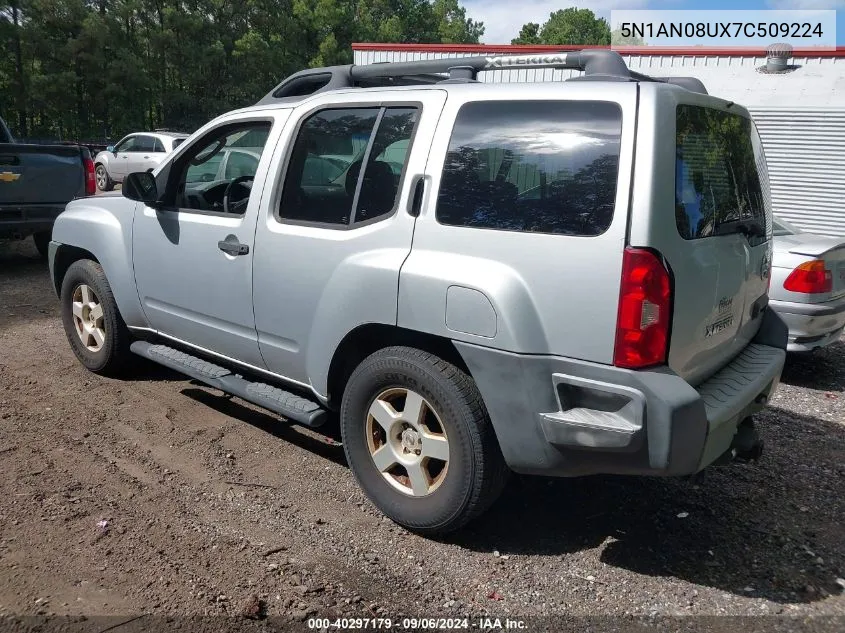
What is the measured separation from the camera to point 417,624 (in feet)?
8.77

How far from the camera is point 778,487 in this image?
12.7ft

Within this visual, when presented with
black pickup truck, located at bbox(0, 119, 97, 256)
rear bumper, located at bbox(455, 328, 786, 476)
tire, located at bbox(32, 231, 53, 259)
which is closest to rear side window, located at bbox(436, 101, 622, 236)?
rear bumper, located at bbox(455, 328, 786, 476)

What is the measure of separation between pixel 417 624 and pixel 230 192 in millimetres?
2772

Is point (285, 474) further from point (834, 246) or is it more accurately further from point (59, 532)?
point (834, 246)

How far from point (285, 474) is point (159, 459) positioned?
0.73 m

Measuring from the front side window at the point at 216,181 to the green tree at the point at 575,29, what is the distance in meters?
90.3

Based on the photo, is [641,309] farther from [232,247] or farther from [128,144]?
[128,144]

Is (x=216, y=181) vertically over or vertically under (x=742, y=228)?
over

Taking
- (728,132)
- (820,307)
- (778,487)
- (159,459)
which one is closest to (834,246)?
(820,307)

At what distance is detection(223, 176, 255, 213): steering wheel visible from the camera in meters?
4.02

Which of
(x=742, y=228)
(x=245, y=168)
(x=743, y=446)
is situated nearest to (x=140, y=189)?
(x=245, y=168)

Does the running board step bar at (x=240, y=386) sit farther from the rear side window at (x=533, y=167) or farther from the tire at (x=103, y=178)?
the tire at (x=103, y=178)

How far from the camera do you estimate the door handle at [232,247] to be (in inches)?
150

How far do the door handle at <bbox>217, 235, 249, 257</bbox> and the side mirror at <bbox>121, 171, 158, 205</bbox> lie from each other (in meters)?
0.78
